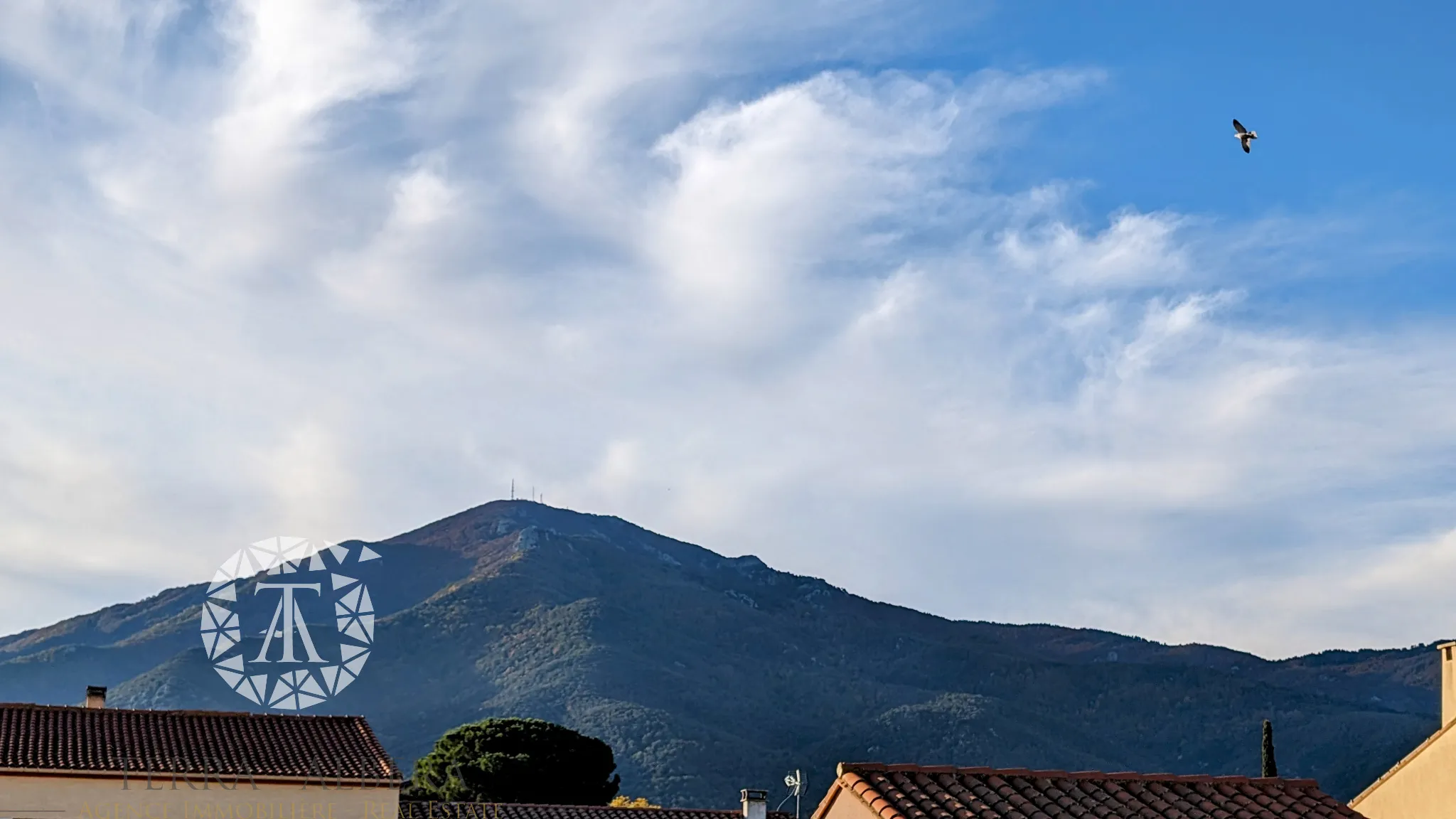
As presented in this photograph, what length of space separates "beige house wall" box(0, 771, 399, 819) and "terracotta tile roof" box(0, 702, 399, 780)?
24 cm

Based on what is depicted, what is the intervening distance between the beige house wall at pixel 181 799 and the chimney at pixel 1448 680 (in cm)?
1960

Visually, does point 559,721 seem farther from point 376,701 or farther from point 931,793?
point 931,793

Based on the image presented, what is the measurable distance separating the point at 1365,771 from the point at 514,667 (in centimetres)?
8371

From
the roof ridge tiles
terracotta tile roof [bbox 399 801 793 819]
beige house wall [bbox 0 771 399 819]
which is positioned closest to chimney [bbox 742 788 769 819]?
terracotta tile roof [bbox 399 801 793 819]

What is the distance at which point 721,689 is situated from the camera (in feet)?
553

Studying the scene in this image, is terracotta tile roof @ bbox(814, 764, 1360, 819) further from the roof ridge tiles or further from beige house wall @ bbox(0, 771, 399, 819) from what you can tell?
the roof ridge tiles

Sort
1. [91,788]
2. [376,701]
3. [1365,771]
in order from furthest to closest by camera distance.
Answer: [376,701] < [1365,771] < [91,788]

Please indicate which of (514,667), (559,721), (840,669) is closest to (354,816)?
(559,721)

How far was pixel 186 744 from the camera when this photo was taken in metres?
31.2

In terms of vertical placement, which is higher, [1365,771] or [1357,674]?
[1357,674]

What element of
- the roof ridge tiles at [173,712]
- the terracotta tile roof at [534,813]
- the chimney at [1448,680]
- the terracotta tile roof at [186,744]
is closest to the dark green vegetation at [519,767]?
the terracotta tile roof at [534,813]

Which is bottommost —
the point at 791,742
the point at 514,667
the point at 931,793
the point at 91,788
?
the point at 931,793

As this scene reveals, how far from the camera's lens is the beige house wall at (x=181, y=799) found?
28656 millimetres

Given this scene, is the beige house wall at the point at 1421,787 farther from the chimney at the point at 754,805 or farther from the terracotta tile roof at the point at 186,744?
the terracotta tile roof at the point at 186,744
